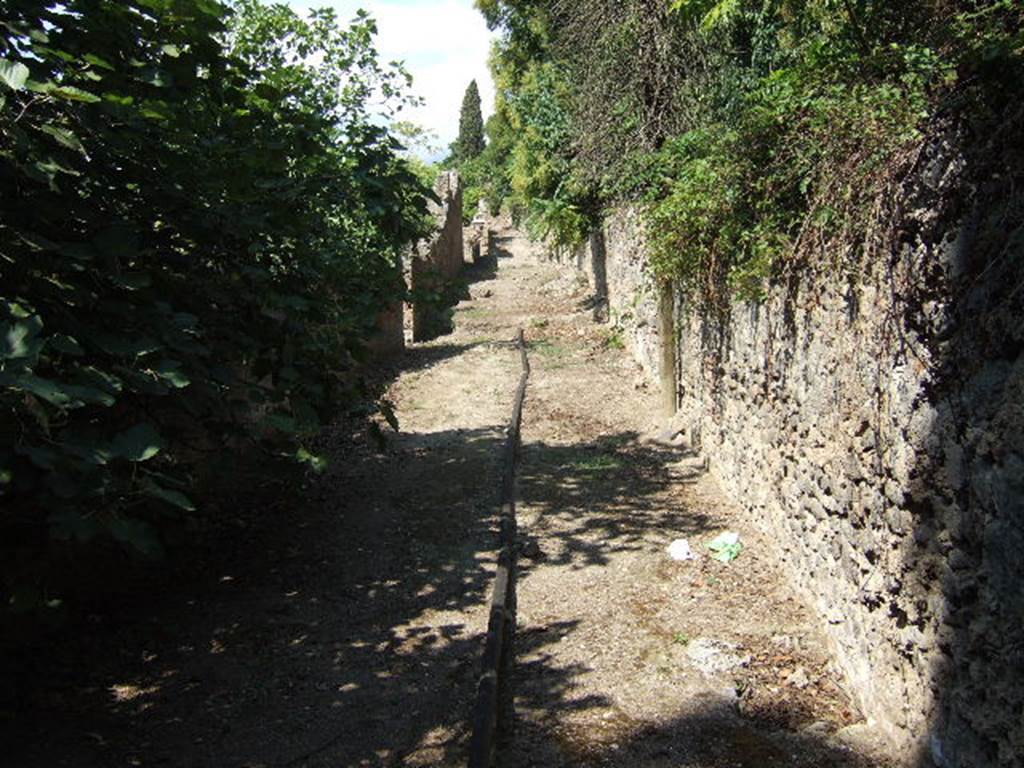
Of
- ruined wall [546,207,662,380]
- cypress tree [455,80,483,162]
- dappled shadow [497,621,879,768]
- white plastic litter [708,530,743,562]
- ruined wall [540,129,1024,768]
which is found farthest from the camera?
cypress tree [455,80,483,162]

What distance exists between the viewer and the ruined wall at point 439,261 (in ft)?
40.9

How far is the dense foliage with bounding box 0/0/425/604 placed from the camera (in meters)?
2.91

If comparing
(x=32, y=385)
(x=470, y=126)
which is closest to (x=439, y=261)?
(x=32, y=385)

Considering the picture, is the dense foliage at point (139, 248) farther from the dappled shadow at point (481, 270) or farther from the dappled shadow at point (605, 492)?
the dappled shadow at point (481, 270)

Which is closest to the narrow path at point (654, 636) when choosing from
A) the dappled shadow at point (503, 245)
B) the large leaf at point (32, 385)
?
the large leaf at point (32, 385)

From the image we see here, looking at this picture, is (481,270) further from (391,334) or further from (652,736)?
(652,736)

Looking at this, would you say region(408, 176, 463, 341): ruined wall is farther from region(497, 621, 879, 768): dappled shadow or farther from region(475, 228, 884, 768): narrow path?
region(497, 621, 879, 768): dappled shadow

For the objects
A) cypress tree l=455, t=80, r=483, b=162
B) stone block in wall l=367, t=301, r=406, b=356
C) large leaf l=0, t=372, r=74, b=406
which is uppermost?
cypress tree l=455, t=80, r=483, b=162

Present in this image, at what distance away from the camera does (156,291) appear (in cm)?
434

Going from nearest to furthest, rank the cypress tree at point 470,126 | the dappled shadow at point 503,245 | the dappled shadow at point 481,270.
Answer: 1. the dappled shadow at point 481,270
2. the dappled shadow at point 503,245
3. the cypress tree at point 470,126

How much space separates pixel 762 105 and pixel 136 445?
5.17 m

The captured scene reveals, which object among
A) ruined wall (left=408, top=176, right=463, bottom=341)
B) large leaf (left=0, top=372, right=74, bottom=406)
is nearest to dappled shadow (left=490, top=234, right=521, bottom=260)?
ruined wall (left=408, top=176, right=463, bottom=341)

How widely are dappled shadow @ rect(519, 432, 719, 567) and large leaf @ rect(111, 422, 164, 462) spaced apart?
15.0 feet

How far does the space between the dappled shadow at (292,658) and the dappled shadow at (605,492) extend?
0.69 m
